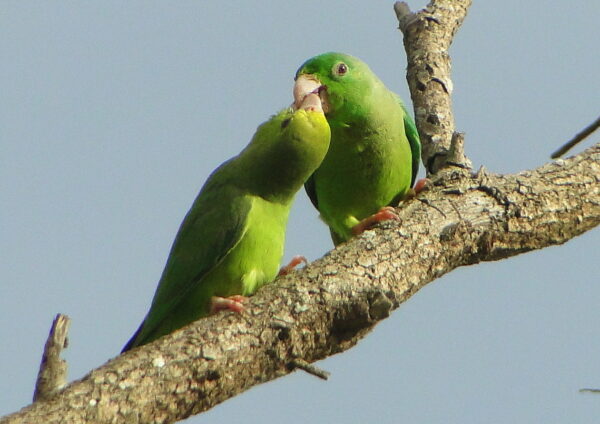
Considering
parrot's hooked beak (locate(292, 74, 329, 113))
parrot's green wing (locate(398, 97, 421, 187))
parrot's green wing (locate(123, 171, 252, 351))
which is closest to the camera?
parrot's green wing (locate(123, 171, 252, 351))

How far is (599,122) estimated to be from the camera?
4016 millimetres

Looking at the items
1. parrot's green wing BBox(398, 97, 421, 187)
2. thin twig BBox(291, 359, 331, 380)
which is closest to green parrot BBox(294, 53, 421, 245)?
parrot's green wing BBox(398, 97, 421, 187)

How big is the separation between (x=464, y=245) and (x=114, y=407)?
2.05m

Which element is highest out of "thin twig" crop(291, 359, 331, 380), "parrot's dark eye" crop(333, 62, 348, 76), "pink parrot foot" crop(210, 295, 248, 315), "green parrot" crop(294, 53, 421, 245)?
"parrot's dark eye" crop(333, 62, 348, 76)

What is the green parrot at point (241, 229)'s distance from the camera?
184 inches

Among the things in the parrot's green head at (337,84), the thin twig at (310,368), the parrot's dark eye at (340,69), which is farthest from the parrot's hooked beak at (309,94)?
the thin twig at (310,368)

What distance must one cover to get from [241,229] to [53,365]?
1.65m

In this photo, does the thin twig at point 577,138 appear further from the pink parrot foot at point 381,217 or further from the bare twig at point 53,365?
the bare twig at point 53,365

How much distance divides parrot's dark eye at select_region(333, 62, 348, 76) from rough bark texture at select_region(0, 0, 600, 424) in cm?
78

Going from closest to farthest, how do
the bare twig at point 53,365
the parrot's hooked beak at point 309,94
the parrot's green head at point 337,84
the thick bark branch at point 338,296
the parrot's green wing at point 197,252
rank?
the bare twig at point 53,365 → the thick bark branch at point 338,296 → the parrot's green wing at point 197,252 → the parrot's hooked beak at point 309,94 → the parrot's green head at point 337,84

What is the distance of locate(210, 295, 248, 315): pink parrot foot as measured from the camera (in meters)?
3.87

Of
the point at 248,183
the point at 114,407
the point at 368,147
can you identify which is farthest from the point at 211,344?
the point at 368,147

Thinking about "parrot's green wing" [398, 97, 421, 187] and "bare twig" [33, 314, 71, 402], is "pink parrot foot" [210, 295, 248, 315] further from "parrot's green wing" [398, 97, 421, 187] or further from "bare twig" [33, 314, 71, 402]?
"parrot's green wing" [398, 97, 421, 187]

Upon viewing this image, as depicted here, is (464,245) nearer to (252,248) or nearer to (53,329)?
(252,248)
